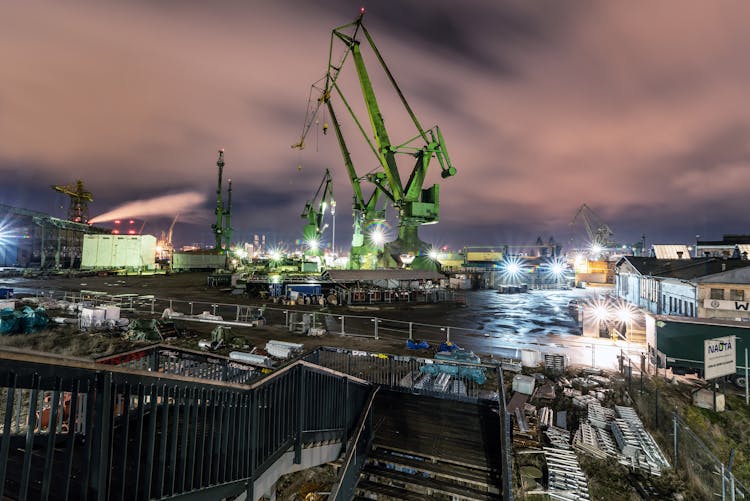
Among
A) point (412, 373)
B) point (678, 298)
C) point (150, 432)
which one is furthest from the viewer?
point (678, 298)

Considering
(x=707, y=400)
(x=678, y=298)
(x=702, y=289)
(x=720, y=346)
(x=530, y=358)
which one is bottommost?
(x=707, y=400)

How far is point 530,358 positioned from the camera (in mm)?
15375

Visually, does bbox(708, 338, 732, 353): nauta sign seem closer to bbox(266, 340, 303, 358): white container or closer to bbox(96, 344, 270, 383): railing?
bbox(96, 344, 270, 383): railing

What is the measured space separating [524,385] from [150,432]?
12124 mm

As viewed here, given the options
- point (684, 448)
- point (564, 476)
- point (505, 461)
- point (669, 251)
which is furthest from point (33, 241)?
point (669, 251)

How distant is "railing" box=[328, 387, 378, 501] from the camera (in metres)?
6.08

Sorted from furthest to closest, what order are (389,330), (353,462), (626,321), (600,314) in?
1. (389,330)
2. (600,314)
3. (626,321)
4. (353,462)

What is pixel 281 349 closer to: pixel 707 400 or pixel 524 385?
pixel 524 385

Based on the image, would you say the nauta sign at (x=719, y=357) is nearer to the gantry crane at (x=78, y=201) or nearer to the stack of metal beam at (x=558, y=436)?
the stack of metal beam at (x=558, y=436)

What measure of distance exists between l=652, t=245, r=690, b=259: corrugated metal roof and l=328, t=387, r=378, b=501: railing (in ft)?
179

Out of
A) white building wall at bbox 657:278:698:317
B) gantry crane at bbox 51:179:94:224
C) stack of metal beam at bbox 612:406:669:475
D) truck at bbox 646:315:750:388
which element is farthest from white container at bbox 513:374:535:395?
gantry crane at bbox 51:179:94:224

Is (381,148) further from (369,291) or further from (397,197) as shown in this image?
(369,291)

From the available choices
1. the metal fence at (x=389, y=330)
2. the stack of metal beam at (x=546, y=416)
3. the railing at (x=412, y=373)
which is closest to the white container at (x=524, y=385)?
the railing at (x=412, y=373)

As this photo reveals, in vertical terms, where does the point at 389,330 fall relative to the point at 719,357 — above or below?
below
